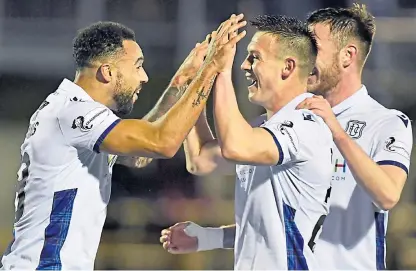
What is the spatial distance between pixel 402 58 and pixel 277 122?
0.78 m

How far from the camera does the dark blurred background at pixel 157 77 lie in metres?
3.11

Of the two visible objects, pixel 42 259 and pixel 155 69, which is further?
pixel 155 69

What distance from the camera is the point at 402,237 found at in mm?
3129

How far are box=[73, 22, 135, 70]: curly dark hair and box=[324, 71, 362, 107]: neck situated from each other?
2.36 feet

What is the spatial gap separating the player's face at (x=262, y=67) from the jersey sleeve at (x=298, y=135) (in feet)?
0.60

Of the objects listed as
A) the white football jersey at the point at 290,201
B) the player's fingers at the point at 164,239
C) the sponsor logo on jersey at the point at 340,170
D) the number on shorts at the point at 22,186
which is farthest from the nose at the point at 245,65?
the number on shorts at the point at 22,186

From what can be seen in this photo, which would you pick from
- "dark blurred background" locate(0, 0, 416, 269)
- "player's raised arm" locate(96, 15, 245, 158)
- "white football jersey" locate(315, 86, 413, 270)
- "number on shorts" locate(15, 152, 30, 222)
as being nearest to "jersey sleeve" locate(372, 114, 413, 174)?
"white football jersey" locate(315, 86, 413, 270)

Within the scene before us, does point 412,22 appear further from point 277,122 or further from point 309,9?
point 277,122

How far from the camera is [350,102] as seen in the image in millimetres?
2973

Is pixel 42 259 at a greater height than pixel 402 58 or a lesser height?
lesser

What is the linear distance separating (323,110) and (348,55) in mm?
397

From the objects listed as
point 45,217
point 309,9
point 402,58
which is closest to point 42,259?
point 45,217

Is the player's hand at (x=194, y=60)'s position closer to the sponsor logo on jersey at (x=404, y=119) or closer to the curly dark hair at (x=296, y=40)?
the curly dark hair at (x=296, y=40)

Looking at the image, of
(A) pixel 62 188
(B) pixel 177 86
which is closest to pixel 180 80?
Answer: (B) pixel 177 86
